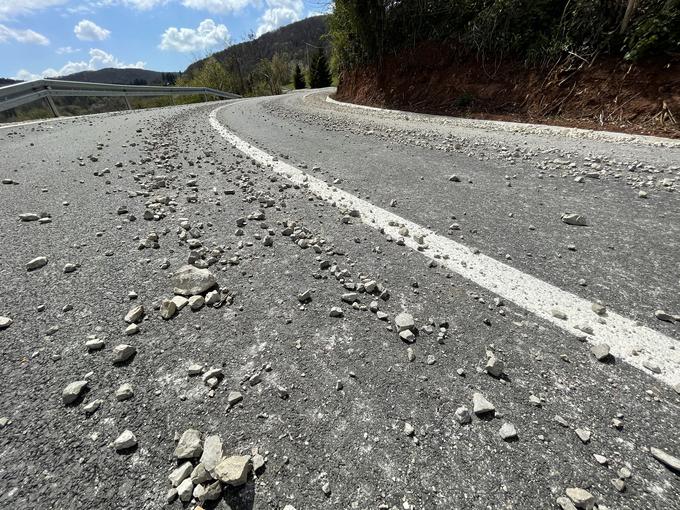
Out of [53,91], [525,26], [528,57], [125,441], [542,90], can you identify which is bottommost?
[125,441]

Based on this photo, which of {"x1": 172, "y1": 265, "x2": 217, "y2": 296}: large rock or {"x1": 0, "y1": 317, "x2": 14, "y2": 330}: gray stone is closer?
{"x1": 0, "y1": 317, "x2": 14, "y2": 330}: gray stone

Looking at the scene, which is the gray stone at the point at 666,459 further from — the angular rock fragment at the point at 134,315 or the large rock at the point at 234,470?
the angular rock fragment at the point at 134,315

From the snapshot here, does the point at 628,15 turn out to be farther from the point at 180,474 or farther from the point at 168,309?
the point at 180,474

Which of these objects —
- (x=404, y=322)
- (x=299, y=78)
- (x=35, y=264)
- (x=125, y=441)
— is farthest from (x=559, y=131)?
(x=299, y=78)

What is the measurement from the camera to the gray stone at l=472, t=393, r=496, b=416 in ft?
3.77

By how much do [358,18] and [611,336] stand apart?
16193mm

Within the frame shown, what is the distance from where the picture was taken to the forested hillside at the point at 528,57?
6.33 m

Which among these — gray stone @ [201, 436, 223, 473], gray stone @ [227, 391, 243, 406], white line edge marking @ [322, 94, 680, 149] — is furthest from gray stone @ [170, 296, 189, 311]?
white line edge marking @ [322, 94, 680, 149]

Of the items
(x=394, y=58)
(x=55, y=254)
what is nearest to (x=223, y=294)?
(x=55, y=254)

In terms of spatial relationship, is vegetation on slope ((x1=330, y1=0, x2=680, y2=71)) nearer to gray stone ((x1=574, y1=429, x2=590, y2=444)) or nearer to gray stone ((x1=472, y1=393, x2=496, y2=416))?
gray stone ((x1=574, y1=429, x2=590, y2=444))

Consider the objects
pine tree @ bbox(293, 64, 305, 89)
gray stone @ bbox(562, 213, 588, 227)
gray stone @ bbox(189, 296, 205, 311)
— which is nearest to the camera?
gray stone @ bbox(189, 296, 205, 311)

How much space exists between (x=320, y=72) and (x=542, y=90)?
3856 cm

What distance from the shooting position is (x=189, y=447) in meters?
1.05

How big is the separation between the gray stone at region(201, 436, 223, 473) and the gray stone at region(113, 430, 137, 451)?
25 centimetres
